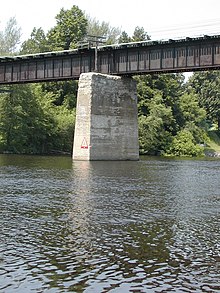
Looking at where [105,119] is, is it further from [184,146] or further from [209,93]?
[209,93]

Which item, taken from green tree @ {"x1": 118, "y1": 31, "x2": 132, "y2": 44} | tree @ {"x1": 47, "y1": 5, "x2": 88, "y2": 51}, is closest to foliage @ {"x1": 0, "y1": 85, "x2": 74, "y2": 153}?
tree @ {"x1": 47, "y1": 5, "x2": 88, "y2": 51}

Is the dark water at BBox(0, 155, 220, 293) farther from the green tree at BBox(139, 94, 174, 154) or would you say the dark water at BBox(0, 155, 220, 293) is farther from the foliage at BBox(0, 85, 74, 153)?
the green tree at BBox(139, 94, 174, 154)

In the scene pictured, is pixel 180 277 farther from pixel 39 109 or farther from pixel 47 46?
pixel 47 46

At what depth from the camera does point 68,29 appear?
99188 mm

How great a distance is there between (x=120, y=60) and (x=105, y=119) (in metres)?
6.09

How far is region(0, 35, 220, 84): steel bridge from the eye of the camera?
44469 millimetres

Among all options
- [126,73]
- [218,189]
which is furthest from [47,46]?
[218,189]

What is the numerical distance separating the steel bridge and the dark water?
79.1ft

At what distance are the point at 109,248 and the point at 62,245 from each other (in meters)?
1.08

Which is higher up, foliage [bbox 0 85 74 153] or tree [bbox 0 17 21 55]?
tree [bbox 0 17 21 55]

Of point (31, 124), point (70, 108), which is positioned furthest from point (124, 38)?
point (31, 124)

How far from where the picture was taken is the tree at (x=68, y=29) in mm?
96375

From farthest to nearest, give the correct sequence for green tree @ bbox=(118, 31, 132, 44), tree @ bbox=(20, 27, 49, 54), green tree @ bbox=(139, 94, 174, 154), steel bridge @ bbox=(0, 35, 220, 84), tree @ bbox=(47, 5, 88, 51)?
green tree @ bbox=(118, 31, 132, 44)
tree @ bbox=(47, 5, 88, 51)
tree @ bbox=(20, 27, 49, 54)
green tree @ bbox=(139, 94, 174, 154)
steel bridge @ bbox=(0, 35, 220, 84)

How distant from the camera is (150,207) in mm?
17797
